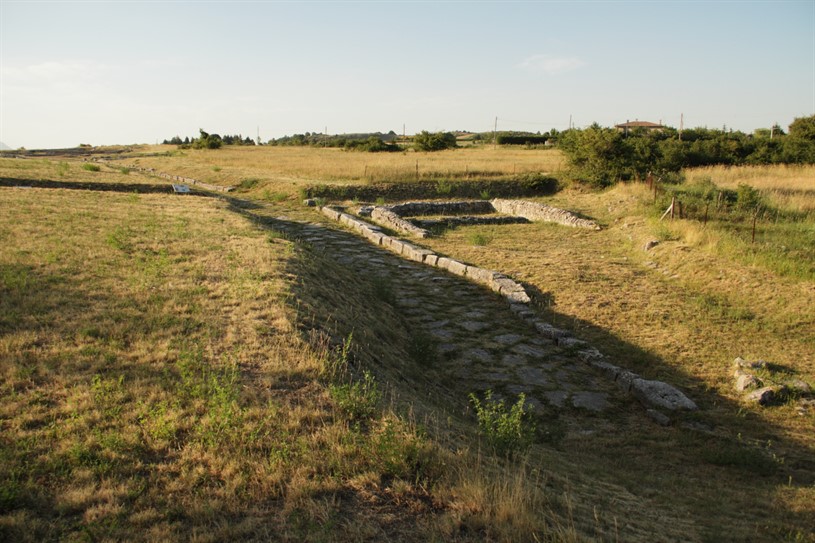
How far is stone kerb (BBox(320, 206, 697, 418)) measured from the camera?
6.05m

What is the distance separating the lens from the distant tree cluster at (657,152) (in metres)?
21.2

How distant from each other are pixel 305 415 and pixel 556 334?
16.2 ft

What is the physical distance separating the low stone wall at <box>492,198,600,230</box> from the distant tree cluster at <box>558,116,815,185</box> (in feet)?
15.0

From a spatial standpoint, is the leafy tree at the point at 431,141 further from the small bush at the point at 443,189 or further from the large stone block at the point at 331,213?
the large stone block at the point at 331,213

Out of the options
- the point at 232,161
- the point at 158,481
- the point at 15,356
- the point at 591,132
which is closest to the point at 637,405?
the point at 158,481

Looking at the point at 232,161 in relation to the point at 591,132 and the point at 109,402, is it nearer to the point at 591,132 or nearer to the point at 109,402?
the point at 591,132

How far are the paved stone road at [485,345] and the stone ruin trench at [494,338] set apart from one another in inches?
0.5

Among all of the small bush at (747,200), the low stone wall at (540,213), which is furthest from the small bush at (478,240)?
the small bush at (747,200)

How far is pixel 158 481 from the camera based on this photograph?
3.28 metres

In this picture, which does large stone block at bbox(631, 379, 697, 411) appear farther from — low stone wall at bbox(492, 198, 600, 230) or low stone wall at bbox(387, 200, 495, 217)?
low stone wall at bbox(387, 200, 495, 217)

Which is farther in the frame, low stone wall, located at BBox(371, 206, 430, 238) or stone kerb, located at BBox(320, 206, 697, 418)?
low stone wall, located at BBox(371, 206, 430, 238)

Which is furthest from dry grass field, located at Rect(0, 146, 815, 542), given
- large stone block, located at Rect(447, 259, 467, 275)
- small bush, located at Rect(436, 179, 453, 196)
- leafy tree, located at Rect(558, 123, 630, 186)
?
small bush, located at Rect(436, 179, 453, 196)

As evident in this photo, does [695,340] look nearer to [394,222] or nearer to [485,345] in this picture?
[485,345]

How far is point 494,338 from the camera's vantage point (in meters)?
8.01
